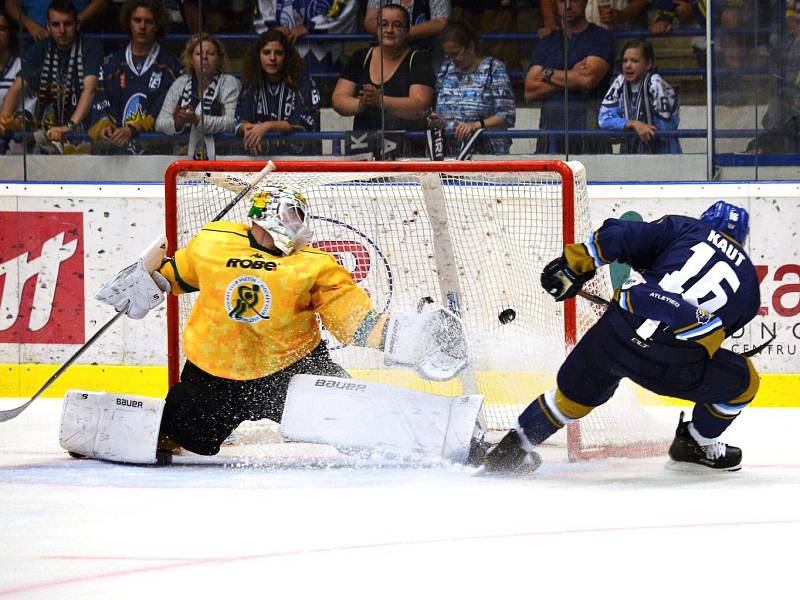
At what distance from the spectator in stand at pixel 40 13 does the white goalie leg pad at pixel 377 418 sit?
9.54ft

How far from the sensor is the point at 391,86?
5.92m

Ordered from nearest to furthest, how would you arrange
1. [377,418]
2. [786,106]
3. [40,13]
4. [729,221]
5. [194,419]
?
[729,221], [377,418], [194,419], [786,106], [40,13]

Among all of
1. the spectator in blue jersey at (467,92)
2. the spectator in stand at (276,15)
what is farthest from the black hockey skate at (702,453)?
the spectator in stand at (276,15)

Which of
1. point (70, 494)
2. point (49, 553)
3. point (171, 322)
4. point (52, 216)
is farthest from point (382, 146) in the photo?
point (49, 553)

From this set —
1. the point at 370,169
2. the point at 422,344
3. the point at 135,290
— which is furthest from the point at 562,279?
the point at 135,290

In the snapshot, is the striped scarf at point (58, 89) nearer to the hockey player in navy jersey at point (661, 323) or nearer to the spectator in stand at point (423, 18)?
the spectator in stand at point (423, 18)

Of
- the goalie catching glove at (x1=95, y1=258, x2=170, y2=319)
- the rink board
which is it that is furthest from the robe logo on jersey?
the goalie catching glove at (x1=95, y1=258, x2=170, y2=319)

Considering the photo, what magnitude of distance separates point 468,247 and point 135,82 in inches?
79.4

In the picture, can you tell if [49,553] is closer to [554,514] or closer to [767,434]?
[554,514]

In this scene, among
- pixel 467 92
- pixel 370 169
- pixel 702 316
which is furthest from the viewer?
pixel 467 92

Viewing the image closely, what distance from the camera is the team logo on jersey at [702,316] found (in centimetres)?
361

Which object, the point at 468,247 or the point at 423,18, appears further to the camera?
the point at 423,18

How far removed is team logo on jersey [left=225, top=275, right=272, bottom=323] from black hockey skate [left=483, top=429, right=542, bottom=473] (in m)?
0.76

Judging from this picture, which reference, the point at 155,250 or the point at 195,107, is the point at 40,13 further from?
the point at 155,250
